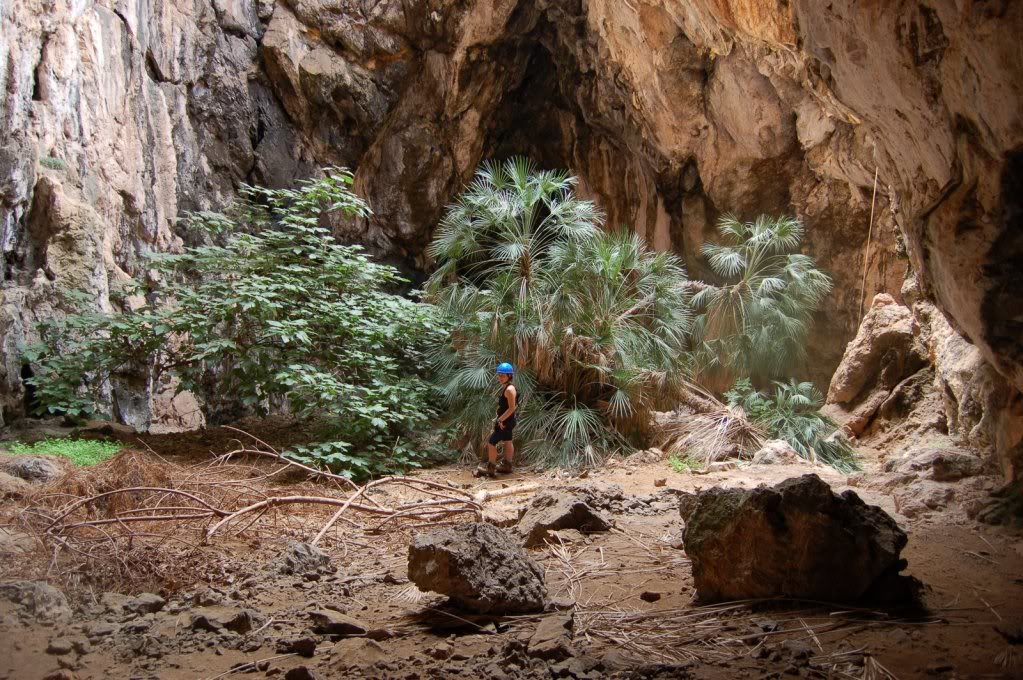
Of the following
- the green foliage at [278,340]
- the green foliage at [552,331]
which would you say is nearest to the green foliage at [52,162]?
the green foliage at [278,340]

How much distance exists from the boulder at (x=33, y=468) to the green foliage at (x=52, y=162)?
146 inches

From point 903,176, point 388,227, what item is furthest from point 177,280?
point 903,176

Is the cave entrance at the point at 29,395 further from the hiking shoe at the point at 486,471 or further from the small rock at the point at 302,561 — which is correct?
the small rock at the point at 302,561

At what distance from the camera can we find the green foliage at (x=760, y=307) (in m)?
8.98

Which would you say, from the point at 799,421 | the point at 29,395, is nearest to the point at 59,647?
the point at 29,395

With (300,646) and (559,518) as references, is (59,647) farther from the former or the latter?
(559,518)

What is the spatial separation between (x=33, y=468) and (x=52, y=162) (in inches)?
158

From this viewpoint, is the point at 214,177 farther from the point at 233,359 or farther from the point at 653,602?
the point at 653,602

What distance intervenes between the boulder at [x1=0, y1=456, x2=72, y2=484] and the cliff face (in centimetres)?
222

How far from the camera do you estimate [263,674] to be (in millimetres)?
2092

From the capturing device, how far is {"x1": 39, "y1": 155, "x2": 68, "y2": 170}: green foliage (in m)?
6.93

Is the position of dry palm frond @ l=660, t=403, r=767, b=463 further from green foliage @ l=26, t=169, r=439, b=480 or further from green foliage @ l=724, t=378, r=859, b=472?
green foliage @ l=26, t=169, r=439, b=480

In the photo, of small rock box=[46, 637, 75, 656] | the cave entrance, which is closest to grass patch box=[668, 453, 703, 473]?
small rock box=[46, 637, 75, 656]

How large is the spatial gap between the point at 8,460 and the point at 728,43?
8.06 meters
